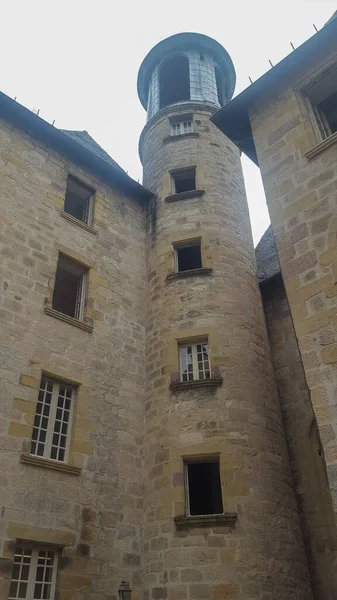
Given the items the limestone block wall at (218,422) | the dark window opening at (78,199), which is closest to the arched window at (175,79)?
the limestone block wall at (218,422)

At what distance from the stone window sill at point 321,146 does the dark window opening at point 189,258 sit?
6043 mm

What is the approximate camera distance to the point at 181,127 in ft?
51.2

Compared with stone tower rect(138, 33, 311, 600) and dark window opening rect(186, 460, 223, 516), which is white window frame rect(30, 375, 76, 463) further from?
dark window opening rect(186, 460, 223, 516)

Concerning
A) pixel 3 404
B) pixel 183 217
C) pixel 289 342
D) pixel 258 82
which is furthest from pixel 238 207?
pixel 3 404

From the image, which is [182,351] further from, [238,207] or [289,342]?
[238,207]

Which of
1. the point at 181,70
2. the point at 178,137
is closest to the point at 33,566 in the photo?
the point at 178,137

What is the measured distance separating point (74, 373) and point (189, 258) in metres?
4.98

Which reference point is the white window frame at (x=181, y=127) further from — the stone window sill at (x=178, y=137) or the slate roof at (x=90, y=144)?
the slate roof at (x=90, y=144)

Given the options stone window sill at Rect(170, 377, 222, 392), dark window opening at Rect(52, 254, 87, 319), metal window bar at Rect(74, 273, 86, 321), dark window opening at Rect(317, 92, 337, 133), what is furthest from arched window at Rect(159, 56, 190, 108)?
stone window sill at Rect(170, 377, 222, 392)

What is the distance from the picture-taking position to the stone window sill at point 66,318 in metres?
9.85

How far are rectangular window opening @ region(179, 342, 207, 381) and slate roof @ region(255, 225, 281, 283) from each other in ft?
11.0

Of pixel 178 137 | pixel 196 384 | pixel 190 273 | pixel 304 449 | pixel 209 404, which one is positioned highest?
pixel 178 137

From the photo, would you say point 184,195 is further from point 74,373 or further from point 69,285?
point 74,373

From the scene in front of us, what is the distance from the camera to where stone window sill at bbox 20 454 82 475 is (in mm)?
8148
